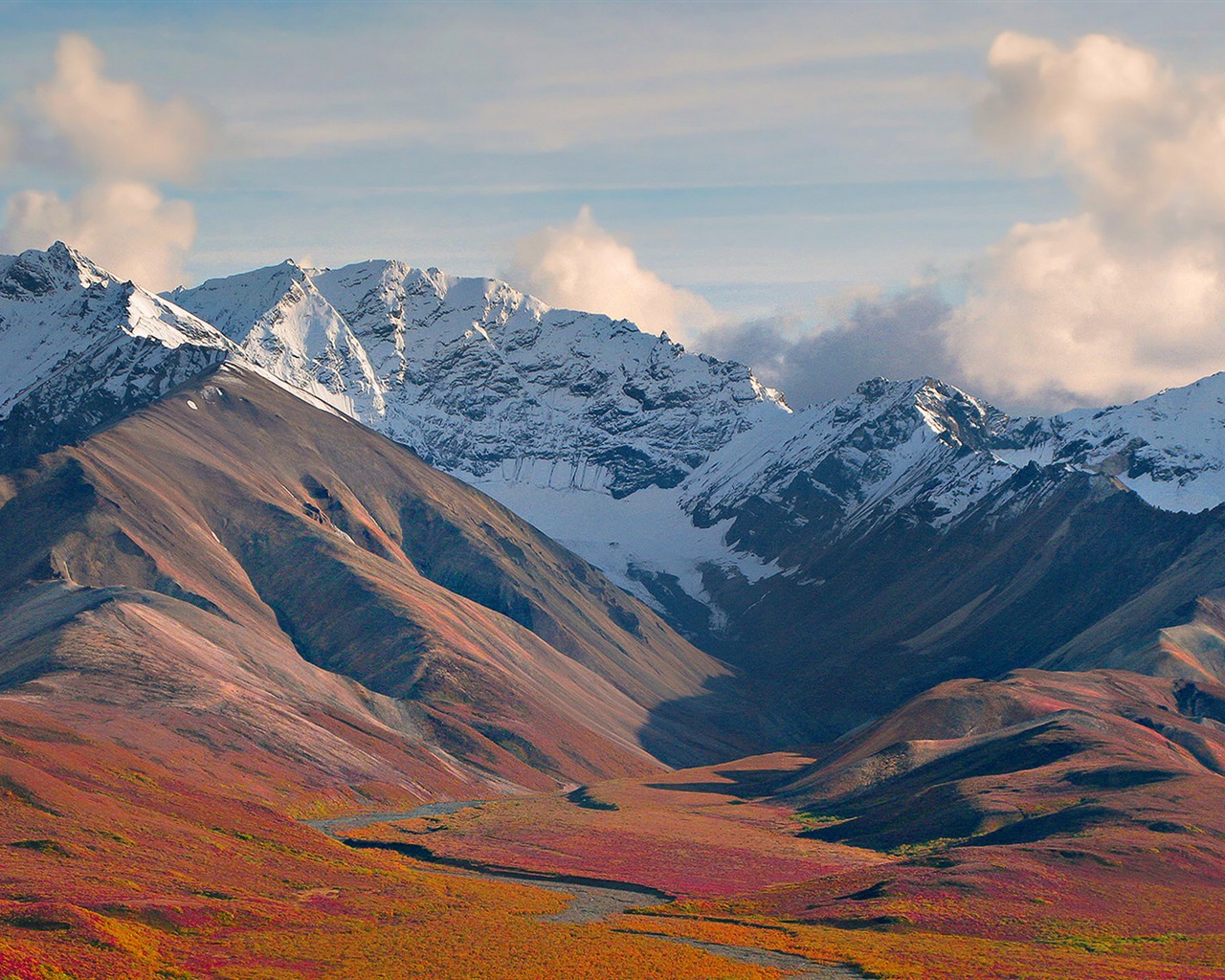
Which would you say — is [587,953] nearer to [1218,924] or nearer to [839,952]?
[839,952]

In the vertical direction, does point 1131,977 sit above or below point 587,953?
above

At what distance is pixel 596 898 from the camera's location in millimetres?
156500

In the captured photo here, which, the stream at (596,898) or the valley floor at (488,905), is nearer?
the valley floor at (488,905)

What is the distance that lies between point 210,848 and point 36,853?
21323 mm

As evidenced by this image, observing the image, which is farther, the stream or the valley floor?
the stream

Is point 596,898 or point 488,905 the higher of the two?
point 596,898

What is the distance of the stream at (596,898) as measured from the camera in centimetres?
12144

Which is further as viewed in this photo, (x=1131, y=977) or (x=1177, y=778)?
(x=1177, y=778)

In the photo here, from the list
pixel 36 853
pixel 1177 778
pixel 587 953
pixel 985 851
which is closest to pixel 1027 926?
pixel 985 851

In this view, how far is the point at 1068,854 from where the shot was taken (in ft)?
502

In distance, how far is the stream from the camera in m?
121

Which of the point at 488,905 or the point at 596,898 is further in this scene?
the point at 596,898

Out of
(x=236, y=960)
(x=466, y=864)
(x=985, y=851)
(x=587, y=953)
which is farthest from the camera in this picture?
(x=466, y=864)

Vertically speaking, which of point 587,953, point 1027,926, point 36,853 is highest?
point 1027,926
